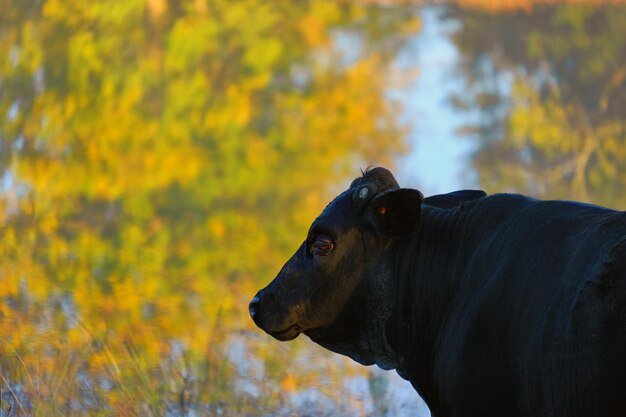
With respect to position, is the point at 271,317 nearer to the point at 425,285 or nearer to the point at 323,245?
the point at 323,245

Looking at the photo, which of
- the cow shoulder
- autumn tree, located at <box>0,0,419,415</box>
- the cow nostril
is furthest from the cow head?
autumn tree, located at <box>0,0,419,415</box>

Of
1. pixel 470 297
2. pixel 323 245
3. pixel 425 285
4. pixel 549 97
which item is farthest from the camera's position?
pixel 549 97

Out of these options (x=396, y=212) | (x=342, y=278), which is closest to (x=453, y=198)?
(x=396, y=212)

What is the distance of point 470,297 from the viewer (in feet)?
12.6

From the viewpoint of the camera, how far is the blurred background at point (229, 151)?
7652 millimetres

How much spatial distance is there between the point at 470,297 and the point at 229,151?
12.8 meters

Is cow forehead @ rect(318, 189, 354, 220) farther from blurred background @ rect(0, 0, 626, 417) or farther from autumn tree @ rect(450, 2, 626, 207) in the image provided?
autumn tree @ rect(450, 2, 626, 207)

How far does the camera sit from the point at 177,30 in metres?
19.6

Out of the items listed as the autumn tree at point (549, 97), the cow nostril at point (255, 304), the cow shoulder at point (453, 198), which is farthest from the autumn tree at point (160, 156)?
the cow shoulder at point (453, 198)

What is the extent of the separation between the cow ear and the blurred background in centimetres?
261

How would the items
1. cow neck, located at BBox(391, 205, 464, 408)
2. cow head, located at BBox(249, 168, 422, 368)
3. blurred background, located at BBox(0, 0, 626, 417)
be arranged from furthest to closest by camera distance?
blurred background, located at BBox(0, 0, 626, 417) → cow head, located at BBox(249, 168, 422, 368) → cow neck, located at BBox(391, 205, 464, 408)

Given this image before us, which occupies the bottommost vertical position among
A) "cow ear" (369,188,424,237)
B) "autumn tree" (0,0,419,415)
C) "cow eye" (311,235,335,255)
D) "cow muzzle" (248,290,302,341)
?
"cow muzzle" (248,290,302,341)

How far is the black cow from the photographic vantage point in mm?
3240

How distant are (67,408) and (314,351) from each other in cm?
313
